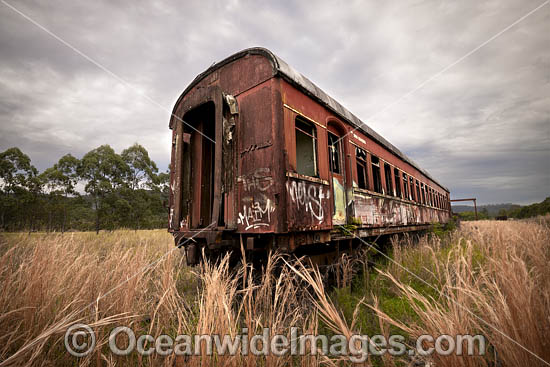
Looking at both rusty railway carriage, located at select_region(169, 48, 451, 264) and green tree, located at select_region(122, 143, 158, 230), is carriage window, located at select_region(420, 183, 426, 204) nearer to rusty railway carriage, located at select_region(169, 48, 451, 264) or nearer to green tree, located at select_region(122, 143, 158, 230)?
rusty railway carriage, located at select_region(169, 48, 451, 264)

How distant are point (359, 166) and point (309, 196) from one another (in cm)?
302

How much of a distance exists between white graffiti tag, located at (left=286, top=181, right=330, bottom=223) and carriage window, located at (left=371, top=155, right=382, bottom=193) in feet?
10.4

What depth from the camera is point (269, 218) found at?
326 cm

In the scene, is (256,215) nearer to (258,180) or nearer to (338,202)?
(258,180)

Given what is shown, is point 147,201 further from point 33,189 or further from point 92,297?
point 92,297

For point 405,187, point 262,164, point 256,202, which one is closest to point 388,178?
point 405,187

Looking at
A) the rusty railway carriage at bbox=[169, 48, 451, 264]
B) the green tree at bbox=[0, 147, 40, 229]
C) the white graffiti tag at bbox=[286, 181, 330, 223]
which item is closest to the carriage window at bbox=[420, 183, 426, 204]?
the rusty railway carriage at bbox=[169, 48, 451, 264]

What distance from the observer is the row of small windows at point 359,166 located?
14.2 feet

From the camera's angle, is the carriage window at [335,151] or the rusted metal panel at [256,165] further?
the carriage window at [335,151]

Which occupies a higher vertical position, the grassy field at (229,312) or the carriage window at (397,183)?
the carriage window at (397,183)

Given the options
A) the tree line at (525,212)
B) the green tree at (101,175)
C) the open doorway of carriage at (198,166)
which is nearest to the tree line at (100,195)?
the green tree at (101,175)

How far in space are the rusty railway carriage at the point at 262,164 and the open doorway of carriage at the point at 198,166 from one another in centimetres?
2

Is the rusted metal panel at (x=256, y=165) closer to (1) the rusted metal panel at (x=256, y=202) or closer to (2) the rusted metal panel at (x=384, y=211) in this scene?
(1) the rusted metal panel at (x=256, y=202)

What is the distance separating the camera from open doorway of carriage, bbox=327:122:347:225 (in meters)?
4.61
